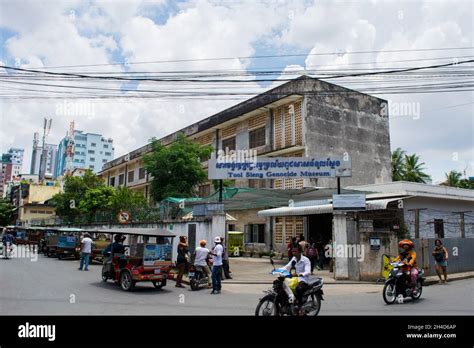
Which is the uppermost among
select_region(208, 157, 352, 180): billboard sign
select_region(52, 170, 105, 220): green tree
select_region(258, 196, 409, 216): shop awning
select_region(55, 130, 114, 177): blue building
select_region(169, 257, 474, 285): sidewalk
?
select_region(55, 130, 114, 177): blue building

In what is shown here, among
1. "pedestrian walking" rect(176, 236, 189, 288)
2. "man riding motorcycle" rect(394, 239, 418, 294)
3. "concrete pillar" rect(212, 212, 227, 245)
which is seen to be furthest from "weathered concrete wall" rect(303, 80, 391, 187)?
"man riding motorcycle" rect(394, 239, 418, 294)

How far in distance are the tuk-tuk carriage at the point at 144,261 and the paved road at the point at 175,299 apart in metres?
0.34

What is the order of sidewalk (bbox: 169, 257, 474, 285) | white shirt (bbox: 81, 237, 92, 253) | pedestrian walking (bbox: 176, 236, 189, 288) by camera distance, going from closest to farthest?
pedestrian walking (bbox: 176, 236, 189, 288), sidewalk (bbox: 169, 257, 474, 285), white shirt (bbox: 81, 237, 92, 253)

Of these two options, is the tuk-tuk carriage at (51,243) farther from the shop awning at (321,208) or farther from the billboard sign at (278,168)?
the billboard sign at (278,168)

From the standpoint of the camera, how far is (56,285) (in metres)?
12.6

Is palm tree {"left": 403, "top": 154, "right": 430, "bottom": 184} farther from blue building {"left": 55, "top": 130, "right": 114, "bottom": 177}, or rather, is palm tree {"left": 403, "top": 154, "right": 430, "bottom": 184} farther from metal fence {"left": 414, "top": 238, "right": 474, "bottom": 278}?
blue building {"left": 55, "top": 130, "right": 114, "bottom": 177}

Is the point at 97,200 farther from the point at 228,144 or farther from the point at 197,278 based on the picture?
the point at 197,278

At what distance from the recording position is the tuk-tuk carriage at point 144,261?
11.9 m

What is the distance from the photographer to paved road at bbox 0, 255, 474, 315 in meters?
8.85

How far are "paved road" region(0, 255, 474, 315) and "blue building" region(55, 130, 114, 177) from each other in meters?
110

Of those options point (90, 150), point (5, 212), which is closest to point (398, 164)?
point (5, 212)

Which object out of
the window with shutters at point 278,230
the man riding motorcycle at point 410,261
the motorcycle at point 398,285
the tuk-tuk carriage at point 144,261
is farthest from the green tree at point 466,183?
the tuk-tuk carriage at point 144,261
